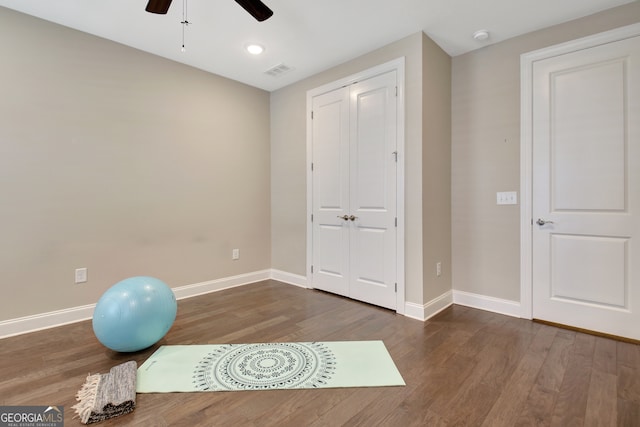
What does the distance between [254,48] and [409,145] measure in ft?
6.21

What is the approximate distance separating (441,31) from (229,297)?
3.56 meters

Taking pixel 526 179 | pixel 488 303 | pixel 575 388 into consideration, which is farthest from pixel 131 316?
pixel 526 179

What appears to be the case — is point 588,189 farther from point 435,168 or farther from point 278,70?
point 278,70

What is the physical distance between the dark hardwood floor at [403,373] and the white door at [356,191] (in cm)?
51

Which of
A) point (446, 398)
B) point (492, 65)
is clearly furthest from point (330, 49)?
point (446, 398)

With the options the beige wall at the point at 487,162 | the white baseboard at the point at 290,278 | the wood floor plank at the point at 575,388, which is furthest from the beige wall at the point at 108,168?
the wood floor plank at the point at 575,388

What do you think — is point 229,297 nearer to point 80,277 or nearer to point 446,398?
point 80,277

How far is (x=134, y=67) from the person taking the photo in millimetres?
3271

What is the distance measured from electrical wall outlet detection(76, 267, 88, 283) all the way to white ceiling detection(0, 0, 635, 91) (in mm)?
2255

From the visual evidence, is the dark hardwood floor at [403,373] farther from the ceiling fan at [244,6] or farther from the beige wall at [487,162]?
the ceiling fan at [244,6]

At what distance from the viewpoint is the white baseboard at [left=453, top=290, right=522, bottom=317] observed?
304cm

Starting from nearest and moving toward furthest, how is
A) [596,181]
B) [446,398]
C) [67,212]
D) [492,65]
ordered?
[446,398] < [596,181] < [67,212] < [492,65]

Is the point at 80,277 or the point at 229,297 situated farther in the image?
the point at 229,297

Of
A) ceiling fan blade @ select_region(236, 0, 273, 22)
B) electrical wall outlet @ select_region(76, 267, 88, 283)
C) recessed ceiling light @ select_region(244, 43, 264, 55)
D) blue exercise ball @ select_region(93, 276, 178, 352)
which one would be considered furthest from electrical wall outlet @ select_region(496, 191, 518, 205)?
electrical wall outlet @ select_region(76, 267, 88, 283)
